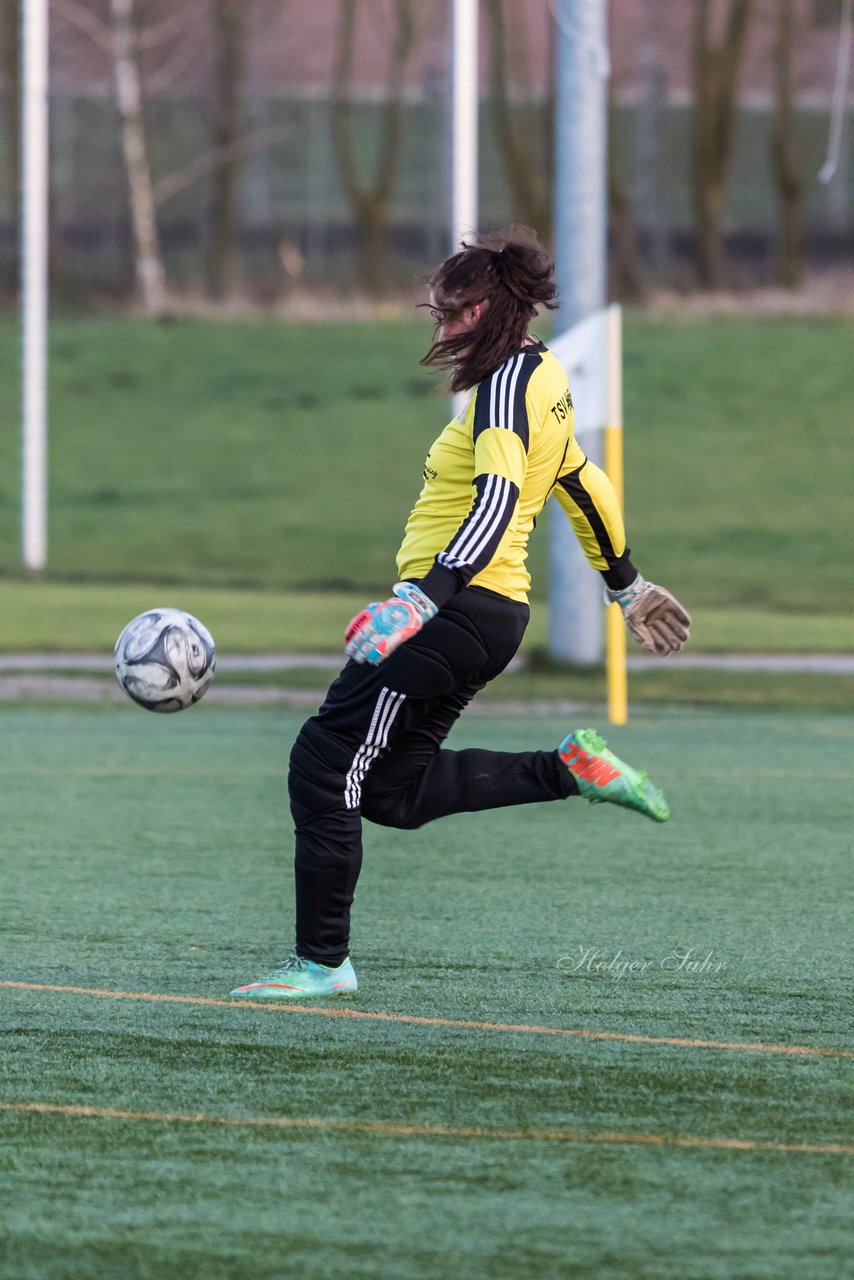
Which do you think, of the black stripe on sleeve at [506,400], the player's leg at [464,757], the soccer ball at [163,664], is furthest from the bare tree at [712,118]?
the black stripe on sleeve at [506,400]

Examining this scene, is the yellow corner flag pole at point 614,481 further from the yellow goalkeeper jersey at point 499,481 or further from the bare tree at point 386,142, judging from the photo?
the bare tree at point 386,142

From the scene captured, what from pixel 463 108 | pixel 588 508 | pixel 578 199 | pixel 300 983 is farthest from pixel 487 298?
pixel 463 108

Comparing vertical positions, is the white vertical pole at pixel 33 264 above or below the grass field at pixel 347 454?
above

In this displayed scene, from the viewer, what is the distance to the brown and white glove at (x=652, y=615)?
640 centimetres

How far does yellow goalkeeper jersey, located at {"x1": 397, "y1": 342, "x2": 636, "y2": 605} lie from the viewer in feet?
18.0

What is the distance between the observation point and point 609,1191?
4.41 meters

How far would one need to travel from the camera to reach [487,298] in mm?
5699

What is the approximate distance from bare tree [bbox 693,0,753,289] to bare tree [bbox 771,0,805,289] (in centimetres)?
88

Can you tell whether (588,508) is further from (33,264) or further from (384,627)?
(33,264)

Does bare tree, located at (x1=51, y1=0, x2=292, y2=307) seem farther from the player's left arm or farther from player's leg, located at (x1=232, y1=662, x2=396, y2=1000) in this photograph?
player's leg, located at (x1=232, y1=662, x2=396, y2=1000)

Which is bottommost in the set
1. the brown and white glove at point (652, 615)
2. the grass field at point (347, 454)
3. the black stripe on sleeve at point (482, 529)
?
the grass field at point (347, 454)

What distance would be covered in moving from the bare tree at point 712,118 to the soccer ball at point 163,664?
123ft

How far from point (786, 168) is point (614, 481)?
3089 cm

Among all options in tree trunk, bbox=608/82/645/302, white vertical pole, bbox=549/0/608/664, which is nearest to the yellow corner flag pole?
white vertical pole, bbox=549/0/608/664
